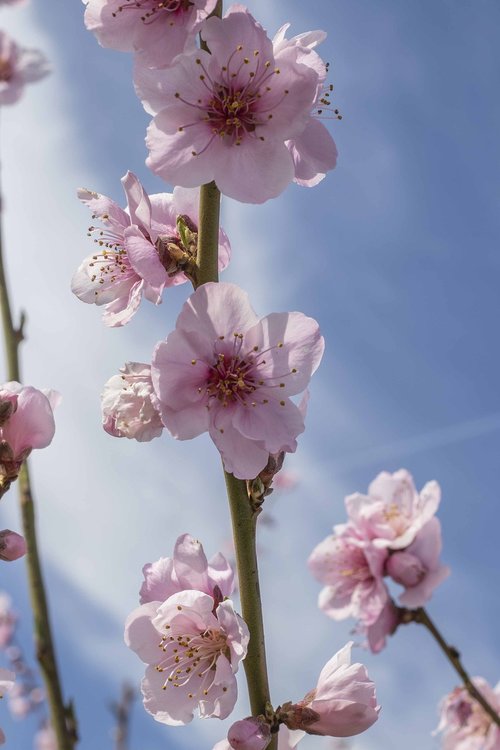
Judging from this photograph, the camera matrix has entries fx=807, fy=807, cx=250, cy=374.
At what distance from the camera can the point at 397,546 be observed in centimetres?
355

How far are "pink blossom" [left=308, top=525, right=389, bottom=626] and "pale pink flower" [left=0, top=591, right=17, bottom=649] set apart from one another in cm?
599

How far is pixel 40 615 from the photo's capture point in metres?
2.64

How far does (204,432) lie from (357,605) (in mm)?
1987

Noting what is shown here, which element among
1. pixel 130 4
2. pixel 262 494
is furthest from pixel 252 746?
pixel 130 4

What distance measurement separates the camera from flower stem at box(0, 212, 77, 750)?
2.45 m

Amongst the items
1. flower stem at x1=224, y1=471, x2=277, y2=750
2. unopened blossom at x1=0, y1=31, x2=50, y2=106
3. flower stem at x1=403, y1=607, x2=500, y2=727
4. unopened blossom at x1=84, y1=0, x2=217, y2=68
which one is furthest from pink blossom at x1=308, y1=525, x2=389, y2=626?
unopened blossom at x1=0, y1=31, x2=50, y2=106

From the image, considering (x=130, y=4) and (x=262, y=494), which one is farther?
(x=130, y=4)

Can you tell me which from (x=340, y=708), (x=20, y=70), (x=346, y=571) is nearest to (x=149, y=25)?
(x=340, y=708)

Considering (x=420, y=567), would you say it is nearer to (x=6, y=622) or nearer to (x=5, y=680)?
(x=5, y=680)

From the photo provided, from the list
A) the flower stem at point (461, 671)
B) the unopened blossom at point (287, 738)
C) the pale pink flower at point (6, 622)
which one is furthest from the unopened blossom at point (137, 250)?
the pale pink flower at point (6, 622)

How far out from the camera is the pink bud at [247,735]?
1589mm

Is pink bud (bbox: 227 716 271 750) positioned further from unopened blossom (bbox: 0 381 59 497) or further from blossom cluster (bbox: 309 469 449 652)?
blossom cluster (bbox: 309 469 449 652)

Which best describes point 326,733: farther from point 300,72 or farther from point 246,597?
point 300,72

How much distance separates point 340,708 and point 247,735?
0.24m
